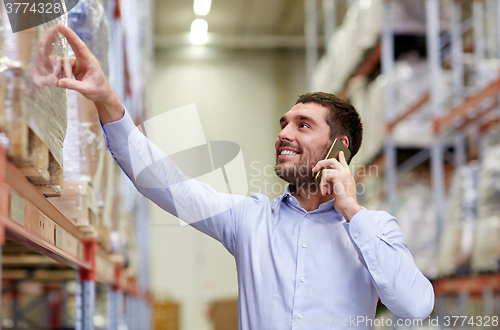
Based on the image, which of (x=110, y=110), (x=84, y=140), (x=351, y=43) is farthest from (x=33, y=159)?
(x=351, y=43)

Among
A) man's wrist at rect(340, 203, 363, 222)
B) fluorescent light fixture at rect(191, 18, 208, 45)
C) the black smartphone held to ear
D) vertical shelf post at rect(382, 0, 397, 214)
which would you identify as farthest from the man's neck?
fluorescent light fixture at rect(191, 18, 208, 45)

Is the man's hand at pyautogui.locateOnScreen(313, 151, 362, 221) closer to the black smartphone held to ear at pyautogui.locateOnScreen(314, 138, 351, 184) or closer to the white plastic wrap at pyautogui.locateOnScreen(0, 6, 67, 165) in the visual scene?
the black smartphone held to ear at pyautogui.locateOnScreen(314, 138, 351, 184)

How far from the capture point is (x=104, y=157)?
9.12ft

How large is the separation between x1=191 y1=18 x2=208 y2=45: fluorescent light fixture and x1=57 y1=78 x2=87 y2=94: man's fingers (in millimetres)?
13712

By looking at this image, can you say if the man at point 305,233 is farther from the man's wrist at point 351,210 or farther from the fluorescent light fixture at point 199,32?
the fluorescent light fixture at point 199,32

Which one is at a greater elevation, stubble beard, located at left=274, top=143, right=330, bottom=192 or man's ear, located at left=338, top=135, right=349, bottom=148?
man's ear, located at left=338, top=135, right=349, bottom=148

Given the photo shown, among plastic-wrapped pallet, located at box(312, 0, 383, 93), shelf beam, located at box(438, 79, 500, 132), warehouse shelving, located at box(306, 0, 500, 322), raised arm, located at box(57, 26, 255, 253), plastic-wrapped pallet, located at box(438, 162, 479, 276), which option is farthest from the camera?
plastic-wrapped pallet, located at box(312, 0, 383, 93)

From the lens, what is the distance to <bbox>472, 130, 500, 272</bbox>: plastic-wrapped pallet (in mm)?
4539

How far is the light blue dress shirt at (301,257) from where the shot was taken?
1840 millimetres

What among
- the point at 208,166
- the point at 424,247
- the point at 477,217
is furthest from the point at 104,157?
the point at 424,247

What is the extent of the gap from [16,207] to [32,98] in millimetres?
249

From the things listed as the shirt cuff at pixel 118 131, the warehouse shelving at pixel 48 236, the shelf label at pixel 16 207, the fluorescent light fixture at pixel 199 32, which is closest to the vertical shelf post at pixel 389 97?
the warehouse shelving at pixel 48 236

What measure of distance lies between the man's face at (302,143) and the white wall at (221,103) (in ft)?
39.9

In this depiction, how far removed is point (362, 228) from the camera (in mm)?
1849
